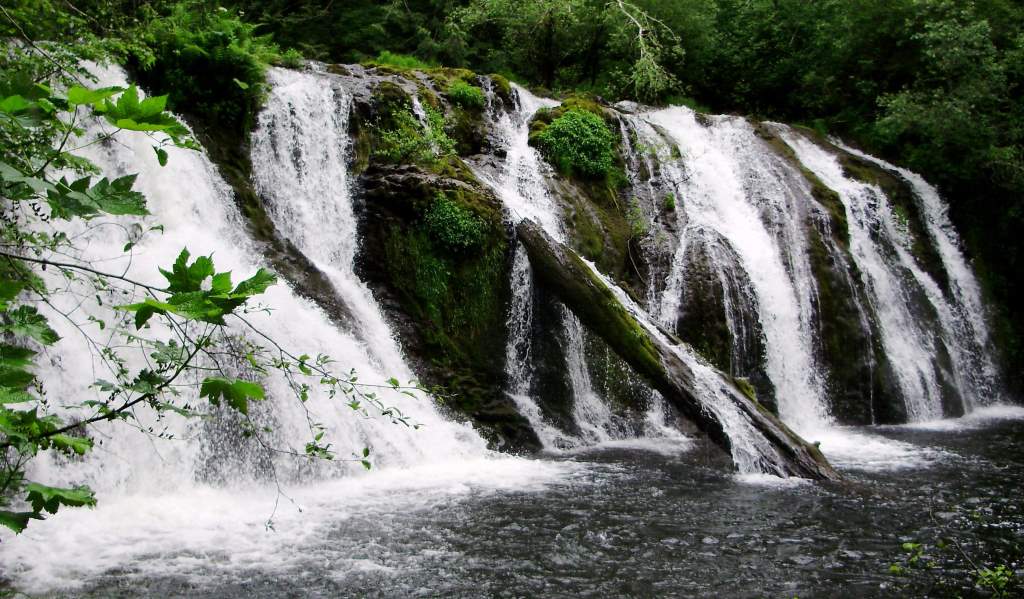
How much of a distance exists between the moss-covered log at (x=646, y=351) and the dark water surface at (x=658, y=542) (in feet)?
1.59

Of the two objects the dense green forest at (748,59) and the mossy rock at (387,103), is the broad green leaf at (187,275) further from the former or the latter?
the mossy rock at (387,103)

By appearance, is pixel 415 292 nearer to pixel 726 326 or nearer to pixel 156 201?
pixel 156 201

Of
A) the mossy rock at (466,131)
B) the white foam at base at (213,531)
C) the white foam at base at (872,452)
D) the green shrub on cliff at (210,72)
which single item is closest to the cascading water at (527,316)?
the mossy rock at (466,131)

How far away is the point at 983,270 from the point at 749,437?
428 inches

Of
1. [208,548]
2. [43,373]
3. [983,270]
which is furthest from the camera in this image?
[983,270]

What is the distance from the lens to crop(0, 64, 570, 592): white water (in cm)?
567

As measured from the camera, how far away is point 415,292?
10.5 meters

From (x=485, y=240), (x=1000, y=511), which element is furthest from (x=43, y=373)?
(x=1000, y=511)

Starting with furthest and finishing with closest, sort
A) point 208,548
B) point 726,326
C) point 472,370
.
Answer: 1. point 726,326
2. point 472,370
3. point 208,548

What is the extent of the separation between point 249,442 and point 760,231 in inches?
400

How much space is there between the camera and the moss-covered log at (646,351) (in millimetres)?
8539

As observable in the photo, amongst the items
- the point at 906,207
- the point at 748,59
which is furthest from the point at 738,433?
the point at 748,59

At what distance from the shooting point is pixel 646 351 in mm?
9195

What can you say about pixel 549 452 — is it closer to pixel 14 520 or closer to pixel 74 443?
pixel 74 443
